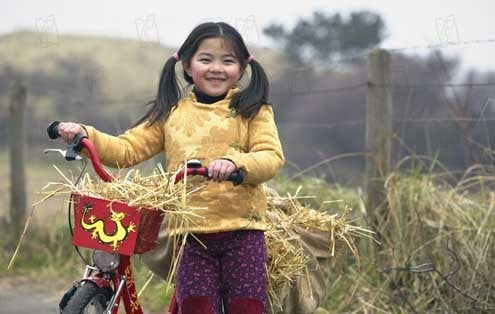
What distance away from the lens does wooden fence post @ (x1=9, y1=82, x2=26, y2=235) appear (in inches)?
327

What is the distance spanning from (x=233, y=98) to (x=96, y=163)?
0.71 m

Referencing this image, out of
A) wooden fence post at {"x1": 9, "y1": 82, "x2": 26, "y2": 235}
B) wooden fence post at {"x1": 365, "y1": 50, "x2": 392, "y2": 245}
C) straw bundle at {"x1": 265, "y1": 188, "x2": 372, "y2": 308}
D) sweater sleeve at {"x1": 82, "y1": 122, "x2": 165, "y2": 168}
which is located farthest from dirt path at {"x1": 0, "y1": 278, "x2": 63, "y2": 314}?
sweater sleeve at {"x1": 82, "y1": 122, "x2": 165, "y2": 168}

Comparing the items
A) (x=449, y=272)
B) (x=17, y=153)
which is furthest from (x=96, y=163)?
(x=17, y=153)

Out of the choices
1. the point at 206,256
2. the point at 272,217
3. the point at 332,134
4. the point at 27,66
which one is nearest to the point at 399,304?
the point at 272,217

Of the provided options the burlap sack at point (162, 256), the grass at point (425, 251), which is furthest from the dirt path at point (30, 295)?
the burlap sack at point (162, 256)

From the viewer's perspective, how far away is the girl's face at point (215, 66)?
157 inches

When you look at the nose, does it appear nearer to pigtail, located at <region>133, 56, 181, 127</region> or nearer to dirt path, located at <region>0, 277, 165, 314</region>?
pigtail, located at <region>133, 56, 181, 127</region>

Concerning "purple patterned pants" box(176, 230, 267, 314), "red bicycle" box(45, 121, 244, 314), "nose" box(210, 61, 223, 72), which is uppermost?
"nose" box(210, 61, 223, 72)

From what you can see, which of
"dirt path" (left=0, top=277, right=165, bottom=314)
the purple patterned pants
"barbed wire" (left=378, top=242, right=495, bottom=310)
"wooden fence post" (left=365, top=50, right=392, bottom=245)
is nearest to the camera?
the purple patterned pants

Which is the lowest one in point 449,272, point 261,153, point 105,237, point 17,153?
point 449,272

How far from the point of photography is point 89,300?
11.4ft

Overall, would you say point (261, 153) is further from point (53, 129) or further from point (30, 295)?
point (30, 295)

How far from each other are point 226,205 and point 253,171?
268mm

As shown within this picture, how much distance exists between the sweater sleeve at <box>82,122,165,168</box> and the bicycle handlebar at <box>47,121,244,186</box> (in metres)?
0.17
